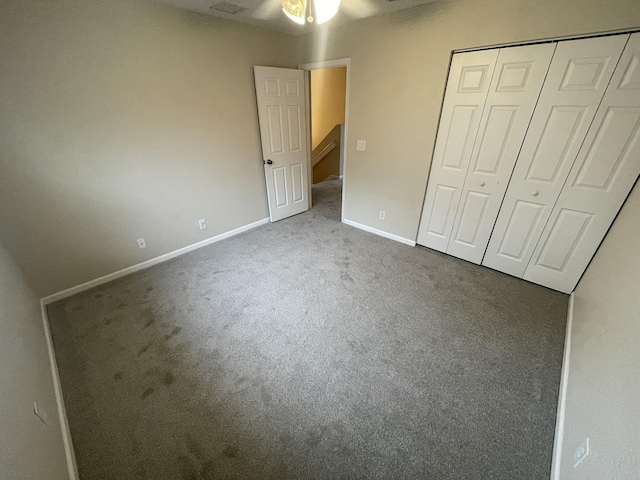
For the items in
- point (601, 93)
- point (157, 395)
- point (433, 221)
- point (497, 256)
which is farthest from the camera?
point (433, 221)

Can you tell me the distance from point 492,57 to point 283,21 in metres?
2.07

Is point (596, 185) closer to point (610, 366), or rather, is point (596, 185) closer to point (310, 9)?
point (610, 366)

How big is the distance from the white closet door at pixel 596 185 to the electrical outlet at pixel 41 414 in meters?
3.57

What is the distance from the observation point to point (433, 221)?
114 inches

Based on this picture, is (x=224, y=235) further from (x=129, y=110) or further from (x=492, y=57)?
(x=492, y=57)

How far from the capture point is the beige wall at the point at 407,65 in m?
1.79

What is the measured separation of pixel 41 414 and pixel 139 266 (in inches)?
68.6

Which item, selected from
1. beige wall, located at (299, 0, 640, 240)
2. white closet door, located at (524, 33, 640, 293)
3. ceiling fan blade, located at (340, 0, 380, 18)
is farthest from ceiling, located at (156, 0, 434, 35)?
white closet door, located at (524, 33, 640, 293)

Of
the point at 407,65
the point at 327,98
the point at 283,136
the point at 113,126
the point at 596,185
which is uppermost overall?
the point at 407,65

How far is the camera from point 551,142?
2025 mm

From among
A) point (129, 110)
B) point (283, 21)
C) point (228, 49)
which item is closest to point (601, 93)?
point (283, 21)

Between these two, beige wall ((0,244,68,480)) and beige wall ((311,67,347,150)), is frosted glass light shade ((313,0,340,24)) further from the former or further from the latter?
beige wall ((311,67,347,150))

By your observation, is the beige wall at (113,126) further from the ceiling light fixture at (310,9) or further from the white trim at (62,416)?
the ceiling light fixture at (310,9)

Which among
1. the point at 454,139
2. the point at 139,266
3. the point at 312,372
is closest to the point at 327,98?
the point at 454,139
